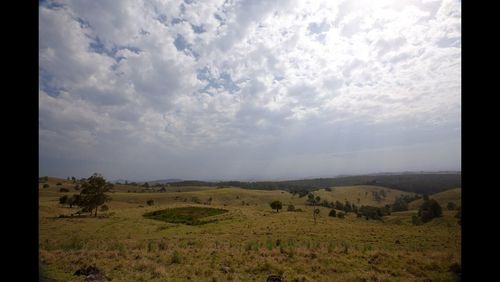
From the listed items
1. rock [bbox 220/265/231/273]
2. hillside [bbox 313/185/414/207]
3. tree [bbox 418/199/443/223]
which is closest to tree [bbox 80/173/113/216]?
rock [bbox 220/265/231/273]

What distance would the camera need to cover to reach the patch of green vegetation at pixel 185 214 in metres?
37.4

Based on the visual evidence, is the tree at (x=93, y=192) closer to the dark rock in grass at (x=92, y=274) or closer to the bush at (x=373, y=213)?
the dark rock in grass at (x=92, y=274)

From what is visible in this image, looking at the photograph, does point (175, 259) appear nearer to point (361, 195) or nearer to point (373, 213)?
point (373, 213)

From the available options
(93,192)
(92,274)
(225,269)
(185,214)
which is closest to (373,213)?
(185,214)

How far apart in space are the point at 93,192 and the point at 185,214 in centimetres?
1378

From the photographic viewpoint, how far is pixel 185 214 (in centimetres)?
4291

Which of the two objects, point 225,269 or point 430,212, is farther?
point 430,212

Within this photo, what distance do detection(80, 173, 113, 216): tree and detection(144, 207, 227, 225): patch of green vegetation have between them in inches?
282

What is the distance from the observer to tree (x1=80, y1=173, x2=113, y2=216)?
129ft

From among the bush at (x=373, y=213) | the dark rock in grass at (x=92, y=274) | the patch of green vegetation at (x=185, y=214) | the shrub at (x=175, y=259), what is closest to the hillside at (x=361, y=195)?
the bush at (x=373, y=213)

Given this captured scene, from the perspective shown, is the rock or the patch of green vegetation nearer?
the rock

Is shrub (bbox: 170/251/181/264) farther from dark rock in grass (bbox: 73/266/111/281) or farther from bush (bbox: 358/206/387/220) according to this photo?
bush (bbox: 358/206/387/220)
